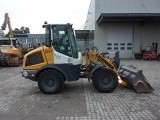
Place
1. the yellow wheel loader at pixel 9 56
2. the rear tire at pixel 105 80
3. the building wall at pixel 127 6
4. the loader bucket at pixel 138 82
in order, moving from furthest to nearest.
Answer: the building wall at pixel 127 6
the yellow wheel loader at pixel 9 56
the rear tire at pixel 105 80
the loader bucket at pixel 138 82

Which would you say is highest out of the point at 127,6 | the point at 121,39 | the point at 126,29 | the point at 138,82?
the point at 127,6

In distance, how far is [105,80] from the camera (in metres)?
10.1

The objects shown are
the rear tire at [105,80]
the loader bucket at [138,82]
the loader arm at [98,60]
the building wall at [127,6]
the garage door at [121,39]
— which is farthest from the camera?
the garage door at [121,39]

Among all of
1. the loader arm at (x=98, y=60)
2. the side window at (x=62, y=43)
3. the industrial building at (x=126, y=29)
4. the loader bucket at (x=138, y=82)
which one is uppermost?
the industrial building at (x=126, y=29)

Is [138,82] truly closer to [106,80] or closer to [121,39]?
[106,80]

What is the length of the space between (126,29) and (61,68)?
26223mm

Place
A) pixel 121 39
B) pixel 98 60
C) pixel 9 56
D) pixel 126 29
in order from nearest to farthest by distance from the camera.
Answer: pixel 98 60 < pixel 9 56 < pixel 126 29 < pixel 121 39

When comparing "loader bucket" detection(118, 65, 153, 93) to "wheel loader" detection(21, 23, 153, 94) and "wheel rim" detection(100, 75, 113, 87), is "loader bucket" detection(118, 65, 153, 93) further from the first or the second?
"wheel rim" detection(100, 75, 113, 87)

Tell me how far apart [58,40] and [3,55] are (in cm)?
1337

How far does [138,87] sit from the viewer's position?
32.4 feet

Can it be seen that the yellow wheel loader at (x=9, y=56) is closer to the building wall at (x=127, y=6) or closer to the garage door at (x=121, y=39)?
the building wall at (x=127, y=6)

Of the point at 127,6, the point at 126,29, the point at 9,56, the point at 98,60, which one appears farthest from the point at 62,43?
the point at 126,29

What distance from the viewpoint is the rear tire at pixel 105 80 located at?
10.1m

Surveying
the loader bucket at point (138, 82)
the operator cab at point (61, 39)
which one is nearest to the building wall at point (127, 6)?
the loader bucket at point (138, 82)
